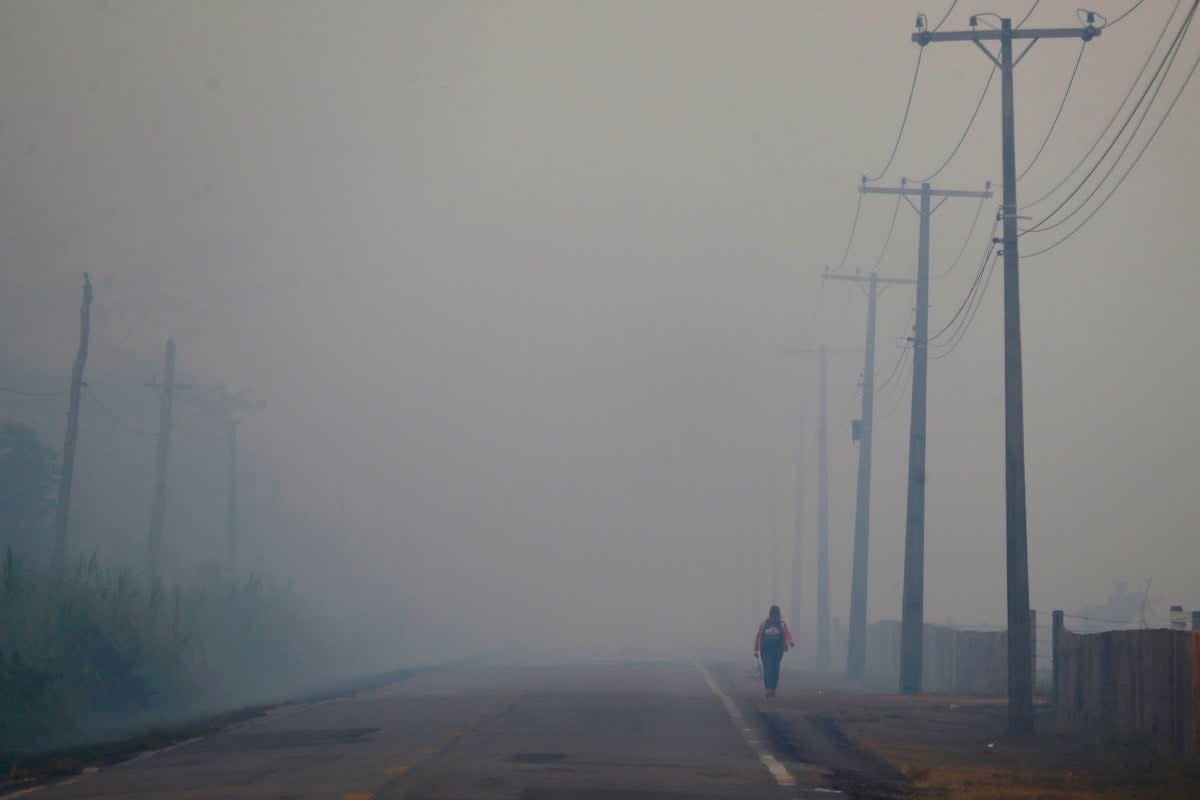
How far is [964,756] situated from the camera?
22.6 meters

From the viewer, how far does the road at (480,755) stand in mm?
16828

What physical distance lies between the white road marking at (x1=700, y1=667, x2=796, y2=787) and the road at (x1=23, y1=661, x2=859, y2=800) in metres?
0.03

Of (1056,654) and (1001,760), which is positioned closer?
(1001,760)

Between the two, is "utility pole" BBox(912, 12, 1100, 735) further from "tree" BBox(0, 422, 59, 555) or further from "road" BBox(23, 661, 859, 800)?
"tree" BBox(0, 422, 59, 555)

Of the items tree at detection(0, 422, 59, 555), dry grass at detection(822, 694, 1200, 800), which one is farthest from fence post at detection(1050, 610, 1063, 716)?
tree at detection(0, 422, 59, 555)

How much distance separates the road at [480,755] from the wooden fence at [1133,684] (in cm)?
552

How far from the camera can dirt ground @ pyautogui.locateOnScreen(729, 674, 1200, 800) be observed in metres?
18.1

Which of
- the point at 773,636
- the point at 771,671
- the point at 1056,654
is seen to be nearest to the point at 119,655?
the point at 771,671

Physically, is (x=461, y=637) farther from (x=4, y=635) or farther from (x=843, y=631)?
(x=4, y=635)

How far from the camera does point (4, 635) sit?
32.0m

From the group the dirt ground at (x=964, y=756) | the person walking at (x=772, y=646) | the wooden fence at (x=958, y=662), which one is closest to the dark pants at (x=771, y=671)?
the person walking at (x=772, y=646)

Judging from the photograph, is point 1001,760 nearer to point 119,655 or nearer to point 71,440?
point 119,655

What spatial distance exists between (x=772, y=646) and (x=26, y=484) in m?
72.9

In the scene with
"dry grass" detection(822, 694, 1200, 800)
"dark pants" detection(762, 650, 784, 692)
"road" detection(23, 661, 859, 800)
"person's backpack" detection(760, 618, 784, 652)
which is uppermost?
"person's backpack" detection(760, 618, 784, 652)
